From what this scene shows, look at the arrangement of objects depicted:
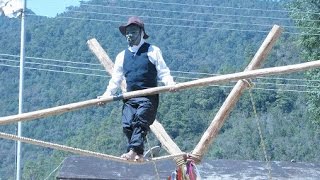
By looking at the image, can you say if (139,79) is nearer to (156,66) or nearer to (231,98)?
(156,66)

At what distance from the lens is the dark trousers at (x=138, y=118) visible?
297 inches

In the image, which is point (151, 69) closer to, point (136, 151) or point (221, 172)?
point (136, 151)

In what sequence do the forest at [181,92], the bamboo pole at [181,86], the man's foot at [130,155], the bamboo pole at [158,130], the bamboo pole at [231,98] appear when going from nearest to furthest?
1. the bamboo pole at [181,86]
2. the man's foot at [130,155]
3. the bamboo pole at [231,98]
4. the bamboo pole at [158,130]
5. the forest at [181,92]

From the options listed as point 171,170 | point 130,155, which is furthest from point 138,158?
point 171,170

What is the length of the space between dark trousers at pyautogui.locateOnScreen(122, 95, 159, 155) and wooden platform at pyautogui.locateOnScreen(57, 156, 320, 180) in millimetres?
4535

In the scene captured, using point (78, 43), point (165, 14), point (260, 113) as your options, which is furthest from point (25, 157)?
point (165, 14)

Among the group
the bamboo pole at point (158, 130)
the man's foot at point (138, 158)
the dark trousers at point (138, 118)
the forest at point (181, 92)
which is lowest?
the man's foot at point (138, 158)

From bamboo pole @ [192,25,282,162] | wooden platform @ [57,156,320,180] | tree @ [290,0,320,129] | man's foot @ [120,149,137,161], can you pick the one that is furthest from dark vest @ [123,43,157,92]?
tree @ [290,0,320,129]

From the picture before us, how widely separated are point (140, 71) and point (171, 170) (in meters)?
4.76

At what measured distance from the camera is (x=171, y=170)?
484 inches

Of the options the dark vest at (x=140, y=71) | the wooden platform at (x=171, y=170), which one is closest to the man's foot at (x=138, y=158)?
the dark vest at (x=140, y=71)

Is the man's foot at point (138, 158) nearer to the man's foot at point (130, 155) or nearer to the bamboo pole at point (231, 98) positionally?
the man's foot at point (130, 155)

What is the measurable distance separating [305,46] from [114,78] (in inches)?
723

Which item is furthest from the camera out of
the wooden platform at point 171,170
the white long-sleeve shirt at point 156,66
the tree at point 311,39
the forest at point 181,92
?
the forest at point 181,92
